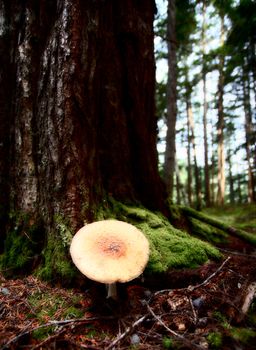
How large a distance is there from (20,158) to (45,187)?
0.58 metres

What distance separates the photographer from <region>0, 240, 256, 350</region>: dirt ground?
74.2 inches

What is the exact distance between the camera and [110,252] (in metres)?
2.22

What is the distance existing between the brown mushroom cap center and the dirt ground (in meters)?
0.49

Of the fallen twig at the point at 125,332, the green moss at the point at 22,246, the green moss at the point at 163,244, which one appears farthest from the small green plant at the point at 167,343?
the green moss at the point at 22,246

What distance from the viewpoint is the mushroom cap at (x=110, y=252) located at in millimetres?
2074

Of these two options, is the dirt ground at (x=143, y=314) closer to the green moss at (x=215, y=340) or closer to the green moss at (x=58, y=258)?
the green moss at (x=215, y=340)

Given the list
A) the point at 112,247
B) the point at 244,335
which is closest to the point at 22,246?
the point at 112,247

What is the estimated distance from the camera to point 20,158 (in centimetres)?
333

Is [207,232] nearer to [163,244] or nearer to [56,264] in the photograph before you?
[163,244]

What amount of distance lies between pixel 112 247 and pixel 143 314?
2.01 ft

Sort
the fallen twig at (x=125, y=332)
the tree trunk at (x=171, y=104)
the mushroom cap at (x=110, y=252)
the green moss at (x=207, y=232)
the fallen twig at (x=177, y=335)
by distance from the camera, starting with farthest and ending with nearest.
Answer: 1. the tree trunk at (x=171, y=104)
2. the green moss at (x=207, y=232)
3. the mushroom cap at (x=110, y=252)
4. the fallen twig at (x=125, y=332)
5. the fallen twig at (x=177, y=335)

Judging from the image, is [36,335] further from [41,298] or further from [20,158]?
[20,158]

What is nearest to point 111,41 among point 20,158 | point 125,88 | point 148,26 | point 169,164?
point 125,88

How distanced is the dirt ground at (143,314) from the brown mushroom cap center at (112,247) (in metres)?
0.49
